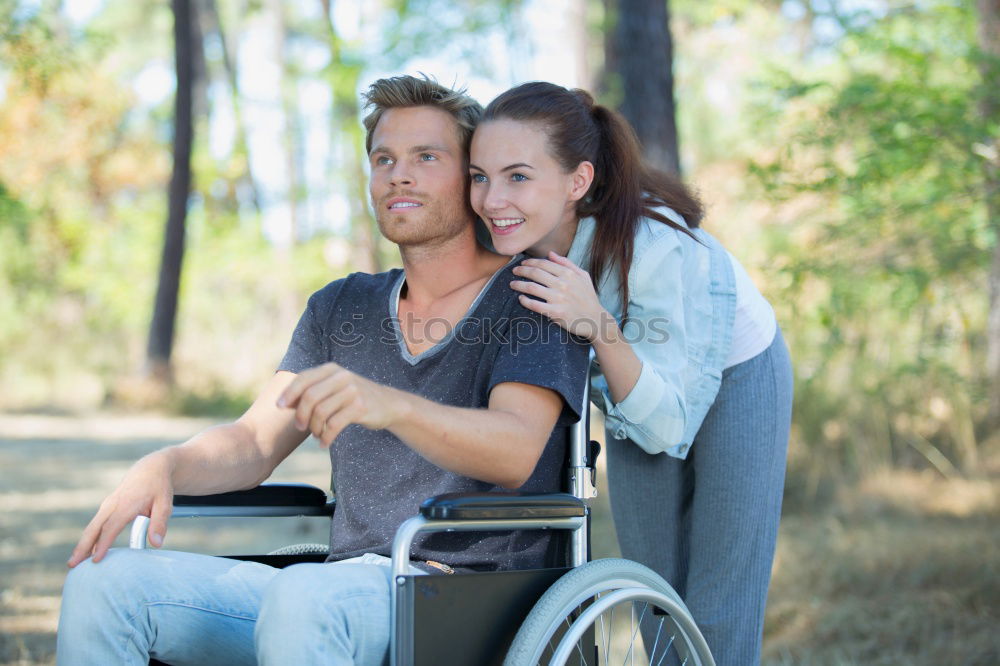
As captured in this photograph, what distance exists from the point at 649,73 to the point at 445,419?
4114 millimetres

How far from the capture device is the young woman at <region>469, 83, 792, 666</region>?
200 cm

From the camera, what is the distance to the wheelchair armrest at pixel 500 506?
5.27ft

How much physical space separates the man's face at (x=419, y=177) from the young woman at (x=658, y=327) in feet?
0.25

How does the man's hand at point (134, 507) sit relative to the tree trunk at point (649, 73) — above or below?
below

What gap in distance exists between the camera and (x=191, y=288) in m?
20.7

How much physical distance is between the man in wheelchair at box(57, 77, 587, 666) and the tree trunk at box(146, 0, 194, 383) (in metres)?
10.7

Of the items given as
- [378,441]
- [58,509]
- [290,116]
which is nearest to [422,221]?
[378,441]

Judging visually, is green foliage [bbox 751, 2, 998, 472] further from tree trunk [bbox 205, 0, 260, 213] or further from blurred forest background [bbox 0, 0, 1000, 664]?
tree trunk [bbox 205, 0, 260, 213]

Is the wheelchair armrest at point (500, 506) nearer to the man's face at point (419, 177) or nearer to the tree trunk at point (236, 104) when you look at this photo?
the man's face at point (419, 177)

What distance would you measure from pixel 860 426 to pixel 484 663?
4802 millimetres

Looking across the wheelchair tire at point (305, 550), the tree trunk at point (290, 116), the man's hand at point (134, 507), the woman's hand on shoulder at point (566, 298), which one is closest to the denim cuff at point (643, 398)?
the woman's hand on shoulder at point (566, 298)

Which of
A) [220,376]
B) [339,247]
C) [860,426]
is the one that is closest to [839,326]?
[860,426]

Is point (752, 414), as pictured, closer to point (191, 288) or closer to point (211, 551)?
point (211, 551)

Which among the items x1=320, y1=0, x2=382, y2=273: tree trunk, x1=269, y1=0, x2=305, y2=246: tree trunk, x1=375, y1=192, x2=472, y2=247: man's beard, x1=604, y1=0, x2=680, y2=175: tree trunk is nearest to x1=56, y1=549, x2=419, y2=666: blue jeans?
x1=375, y1=192, x2=472, y2=247: man's beard
